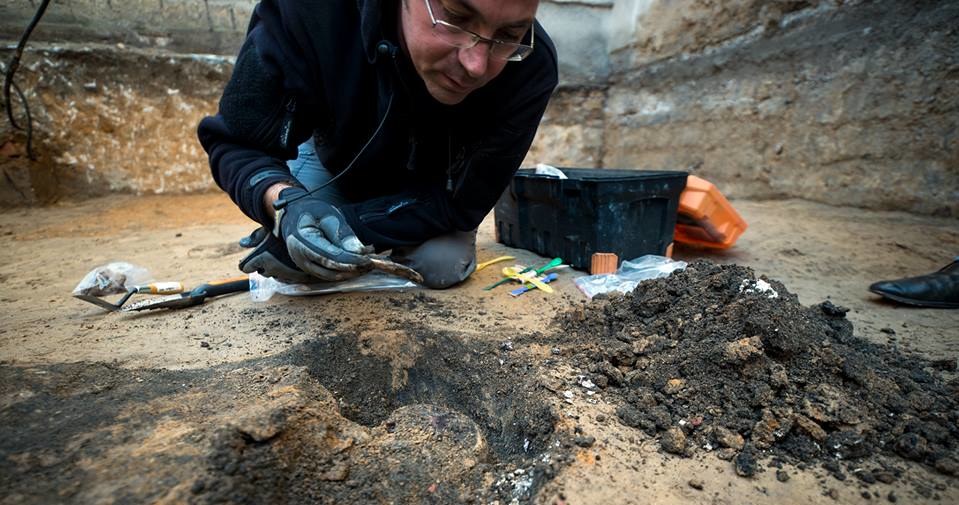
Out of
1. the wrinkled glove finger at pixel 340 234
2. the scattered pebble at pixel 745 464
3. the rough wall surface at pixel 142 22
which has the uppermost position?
the rough wall surface at pixel 142 22

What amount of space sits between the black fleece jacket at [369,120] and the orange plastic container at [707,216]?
40.2 inches

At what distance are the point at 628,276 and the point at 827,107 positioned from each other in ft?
6.33

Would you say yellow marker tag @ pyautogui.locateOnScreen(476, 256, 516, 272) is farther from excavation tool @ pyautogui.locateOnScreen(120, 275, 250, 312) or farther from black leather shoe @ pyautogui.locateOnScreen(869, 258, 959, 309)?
black leather shoe @ pyautogui.locateOnScreen(869, 258, 959, 309)

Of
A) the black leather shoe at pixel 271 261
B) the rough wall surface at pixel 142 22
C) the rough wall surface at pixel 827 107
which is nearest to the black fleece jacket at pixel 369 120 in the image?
the black leather shoe at pixel 271 261

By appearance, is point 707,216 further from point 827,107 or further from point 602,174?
point 827,107

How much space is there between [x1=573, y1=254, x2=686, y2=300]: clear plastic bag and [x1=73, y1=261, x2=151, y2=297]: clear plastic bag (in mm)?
1817

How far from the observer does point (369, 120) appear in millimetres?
1611

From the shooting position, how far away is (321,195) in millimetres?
1936

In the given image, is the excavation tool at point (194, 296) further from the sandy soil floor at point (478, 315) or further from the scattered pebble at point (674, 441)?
the scattered pebble at point (674, 441)

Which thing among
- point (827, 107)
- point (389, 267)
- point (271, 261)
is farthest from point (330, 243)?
point (827, 107)

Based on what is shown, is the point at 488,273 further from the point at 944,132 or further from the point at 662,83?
the point at 662,83

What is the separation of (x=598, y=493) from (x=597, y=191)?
4.57 ft

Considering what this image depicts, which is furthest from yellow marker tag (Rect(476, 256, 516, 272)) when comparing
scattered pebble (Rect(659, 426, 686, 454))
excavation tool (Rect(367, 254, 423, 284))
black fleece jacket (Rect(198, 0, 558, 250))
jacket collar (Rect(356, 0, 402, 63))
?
scattered pebble (Rect(659, 426, 686, 454))

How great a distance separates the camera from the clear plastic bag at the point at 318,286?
71.5 inches
